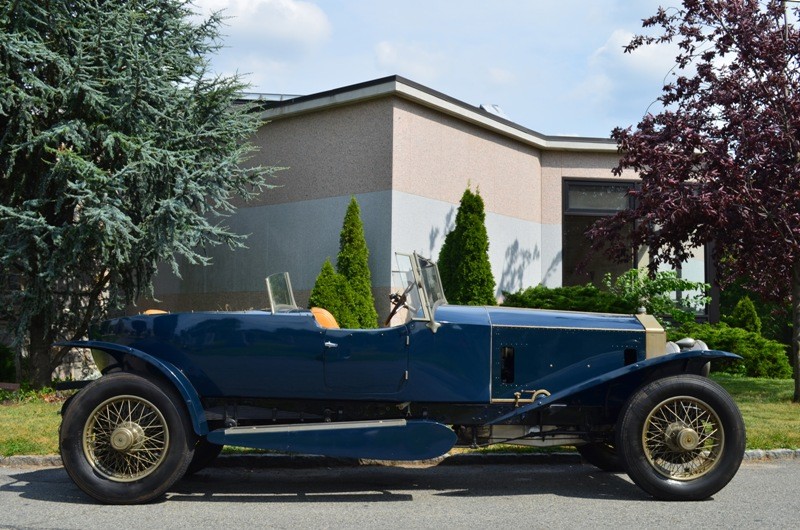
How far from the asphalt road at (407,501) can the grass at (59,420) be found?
48cm

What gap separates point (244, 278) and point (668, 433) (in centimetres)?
1012

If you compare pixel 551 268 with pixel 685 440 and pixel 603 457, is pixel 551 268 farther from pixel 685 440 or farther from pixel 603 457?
pixel 685 440

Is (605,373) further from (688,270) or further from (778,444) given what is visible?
(688,270)

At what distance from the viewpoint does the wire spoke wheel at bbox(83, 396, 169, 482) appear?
5723 millimetres

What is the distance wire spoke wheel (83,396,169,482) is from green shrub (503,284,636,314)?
8.87 m

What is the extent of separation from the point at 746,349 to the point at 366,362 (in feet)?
39.1

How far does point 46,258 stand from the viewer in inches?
429

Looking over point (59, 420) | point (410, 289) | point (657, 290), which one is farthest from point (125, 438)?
point (657, 290)

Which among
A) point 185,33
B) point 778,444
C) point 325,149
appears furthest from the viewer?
point 325,149

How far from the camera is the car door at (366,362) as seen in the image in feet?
19.4

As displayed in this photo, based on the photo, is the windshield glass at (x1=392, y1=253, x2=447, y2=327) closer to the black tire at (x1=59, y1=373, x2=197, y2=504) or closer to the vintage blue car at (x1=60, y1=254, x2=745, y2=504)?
the vintage blue car at (x1=60, y1=254, x2=745, y2=504)

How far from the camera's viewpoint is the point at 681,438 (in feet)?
18.9

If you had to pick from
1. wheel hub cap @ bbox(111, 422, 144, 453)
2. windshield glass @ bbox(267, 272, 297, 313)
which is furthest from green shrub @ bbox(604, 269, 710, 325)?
wheel hub cap @ bbox(111, 422, 144, 453)

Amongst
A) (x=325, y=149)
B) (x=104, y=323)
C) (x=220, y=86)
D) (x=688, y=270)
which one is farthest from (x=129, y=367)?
(x=688, y=270)
